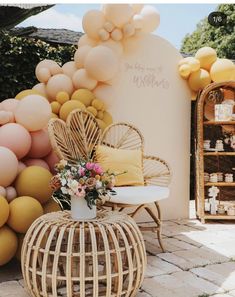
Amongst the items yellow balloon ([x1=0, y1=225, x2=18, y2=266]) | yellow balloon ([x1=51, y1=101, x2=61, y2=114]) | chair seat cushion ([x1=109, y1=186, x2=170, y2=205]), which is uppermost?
yellow balloon ([x1=51, y1=101, x2=61, y2=114])

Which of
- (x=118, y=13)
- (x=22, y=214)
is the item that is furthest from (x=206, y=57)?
(x=22, y=214)

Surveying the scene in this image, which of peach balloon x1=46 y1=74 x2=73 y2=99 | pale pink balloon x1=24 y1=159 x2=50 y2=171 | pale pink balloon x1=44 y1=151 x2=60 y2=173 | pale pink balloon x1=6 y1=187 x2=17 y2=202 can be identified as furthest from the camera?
peach balloon x1=46 y1=74 x2=73 y2=99

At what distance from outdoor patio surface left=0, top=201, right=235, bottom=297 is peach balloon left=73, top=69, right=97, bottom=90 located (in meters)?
1.51

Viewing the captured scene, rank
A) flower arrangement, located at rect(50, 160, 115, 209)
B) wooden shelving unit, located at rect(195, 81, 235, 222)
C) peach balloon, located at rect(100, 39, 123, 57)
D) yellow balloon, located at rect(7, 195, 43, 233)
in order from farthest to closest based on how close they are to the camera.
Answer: wooden shelving unit, located at rect(195, 81, 235, 222)
peach balloon, located at rect(100, 39, 123, 57)
yellow balloon, located at rect(7, 195, 43, 233)
flower arrangement, located at rect(50, 160, 115, 209)

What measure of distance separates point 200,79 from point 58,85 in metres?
1.56

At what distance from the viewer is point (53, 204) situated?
Result: 10.3ft

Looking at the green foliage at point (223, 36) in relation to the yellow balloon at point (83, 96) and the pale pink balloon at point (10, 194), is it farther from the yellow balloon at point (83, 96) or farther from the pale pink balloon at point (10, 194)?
the pale pink balloon at point (10, 194)

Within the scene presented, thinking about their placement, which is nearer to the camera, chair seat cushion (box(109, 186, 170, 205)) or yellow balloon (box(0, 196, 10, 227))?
yellow balloon (box(0, 196, 10, 227))

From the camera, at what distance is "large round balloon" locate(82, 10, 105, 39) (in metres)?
3.84

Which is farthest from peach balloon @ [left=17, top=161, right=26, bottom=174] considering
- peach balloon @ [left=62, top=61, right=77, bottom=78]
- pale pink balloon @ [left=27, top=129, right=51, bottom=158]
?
peach balloon @ [left=62, top=61, right=77, bottom=78]

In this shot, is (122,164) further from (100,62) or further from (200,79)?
(200,79)

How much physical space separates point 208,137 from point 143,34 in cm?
153

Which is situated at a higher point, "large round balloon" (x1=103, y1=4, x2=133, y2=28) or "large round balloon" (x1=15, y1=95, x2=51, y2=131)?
"large round balloon" (x1=103, y1=4, x2=133, y2=28)

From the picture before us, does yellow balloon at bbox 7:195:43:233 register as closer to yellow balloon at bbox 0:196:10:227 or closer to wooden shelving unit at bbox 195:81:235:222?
yellow balloon at bbox 0:196:10:227
